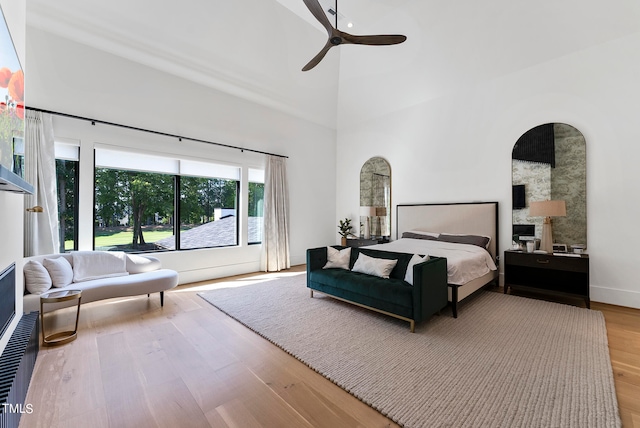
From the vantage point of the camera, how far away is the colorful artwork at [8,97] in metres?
1.58

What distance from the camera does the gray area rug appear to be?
5.47 feet

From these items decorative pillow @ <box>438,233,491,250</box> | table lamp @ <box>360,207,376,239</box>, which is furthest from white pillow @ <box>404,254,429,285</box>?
table lamp @ <box>360,207,376,239</box>

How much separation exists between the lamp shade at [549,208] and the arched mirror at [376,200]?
262 centimetres

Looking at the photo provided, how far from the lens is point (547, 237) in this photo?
3.80 meters

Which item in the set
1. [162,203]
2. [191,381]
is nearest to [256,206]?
[162,203]

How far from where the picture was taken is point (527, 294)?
4043 millimetres

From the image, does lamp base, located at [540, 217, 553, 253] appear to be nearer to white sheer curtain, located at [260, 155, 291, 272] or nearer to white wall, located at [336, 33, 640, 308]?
white wall, located at [336, 33, 640, 308]

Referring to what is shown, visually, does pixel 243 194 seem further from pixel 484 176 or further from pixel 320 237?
pixel 484 176

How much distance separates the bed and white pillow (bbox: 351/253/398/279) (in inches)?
27.3

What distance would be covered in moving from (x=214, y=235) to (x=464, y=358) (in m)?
4.43

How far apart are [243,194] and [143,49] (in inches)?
107

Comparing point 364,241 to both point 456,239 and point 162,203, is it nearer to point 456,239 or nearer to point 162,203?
point 456,239

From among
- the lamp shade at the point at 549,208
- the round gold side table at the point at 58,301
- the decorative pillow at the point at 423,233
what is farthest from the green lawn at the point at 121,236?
the lamp shade at the point at 549,208

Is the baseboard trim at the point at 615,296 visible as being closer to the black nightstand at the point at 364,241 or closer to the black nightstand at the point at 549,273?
the black nightstand at the point at 549,273
